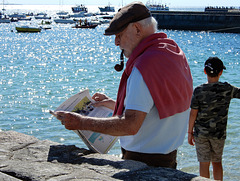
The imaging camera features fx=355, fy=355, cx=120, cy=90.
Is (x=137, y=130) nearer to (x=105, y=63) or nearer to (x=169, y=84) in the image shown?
(x=169, y=84)

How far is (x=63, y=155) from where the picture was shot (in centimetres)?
264

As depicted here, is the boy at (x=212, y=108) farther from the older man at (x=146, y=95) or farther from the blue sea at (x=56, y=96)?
the blue sea at (x=56, y=96)

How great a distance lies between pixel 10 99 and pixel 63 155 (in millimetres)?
11050

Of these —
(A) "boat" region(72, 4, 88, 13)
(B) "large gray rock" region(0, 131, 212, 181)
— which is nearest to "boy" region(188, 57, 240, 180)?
(B) "large gray rock" region(0, 131, 212, 181)

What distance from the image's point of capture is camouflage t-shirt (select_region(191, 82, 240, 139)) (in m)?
3.53

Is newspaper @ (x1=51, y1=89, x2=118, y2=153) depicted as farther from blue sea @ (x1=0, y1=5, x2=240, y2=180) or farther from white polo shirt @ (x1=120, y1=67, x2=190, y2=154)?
blue sea @ (x1=0, y1=5, x2=240, y2=180)

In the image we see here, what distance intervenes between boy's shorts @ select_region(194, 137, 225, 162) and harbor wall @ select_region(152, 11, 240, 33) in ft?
163

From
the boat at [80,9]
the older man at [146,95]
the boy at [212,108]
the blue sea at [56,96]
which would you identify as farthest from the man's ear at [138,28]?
the boat at [80,9]

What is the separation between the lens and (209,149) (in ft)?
11.9

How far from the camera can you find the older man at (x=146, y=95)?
6.61ft

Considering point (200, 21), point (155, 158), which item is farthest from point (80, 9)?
point (155, 158)

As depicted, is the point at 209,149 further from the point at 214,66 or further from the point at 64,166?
the point at 64,166

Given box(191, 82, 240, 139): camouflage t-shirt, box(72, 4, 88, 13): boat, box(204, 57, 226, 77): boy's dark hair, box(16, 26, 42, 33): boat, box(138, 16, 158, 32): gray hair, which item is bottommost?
box(191, 82, 240, 139): camouflage t-shirt

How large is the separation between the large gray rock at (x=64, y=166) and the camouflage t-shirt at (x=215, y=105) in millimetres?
1398
